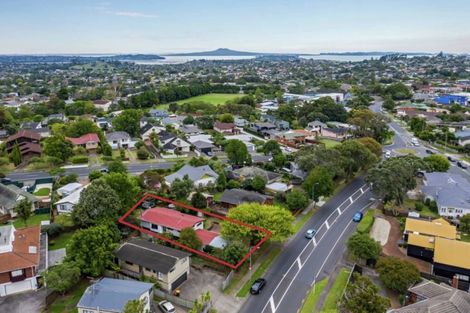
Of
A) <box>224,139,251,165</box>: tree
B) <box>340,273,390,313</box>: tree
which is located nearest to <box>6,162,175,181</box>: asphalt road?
<box>224,139,251,165</box>: tree

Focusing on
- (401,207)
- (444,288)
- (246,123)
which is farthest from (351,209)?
(246,123)

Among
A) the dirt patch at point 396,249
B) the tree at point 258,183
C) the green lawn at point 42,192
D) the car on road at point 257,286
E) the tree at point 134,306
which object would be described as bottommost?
the dirt patch at point 396,249

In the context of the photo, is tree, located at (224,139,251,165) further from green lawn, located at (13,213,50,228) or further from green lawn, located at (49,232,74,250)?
green lawn, located at (49,232,74,250)

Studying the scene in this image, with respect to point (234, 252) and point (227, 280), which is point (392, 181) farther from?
point (227, 280)

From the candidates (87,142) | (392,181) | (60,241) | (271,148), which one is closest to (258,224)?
(392,181)

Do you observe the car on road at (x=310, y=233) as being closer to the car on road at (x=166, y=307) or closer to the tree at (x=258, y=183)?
the tree at (x=258, y=183)

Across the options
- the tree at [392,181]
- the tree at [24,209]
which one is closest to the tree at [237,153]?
the tree at [392,181]

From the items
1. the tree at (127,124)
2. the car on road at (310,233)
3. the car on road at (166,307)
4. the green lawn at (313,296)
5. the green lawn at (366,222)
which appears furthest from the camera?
the tree at (127,124)

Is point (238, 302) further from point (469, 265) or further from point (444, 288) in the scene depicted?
point (469, 265)
